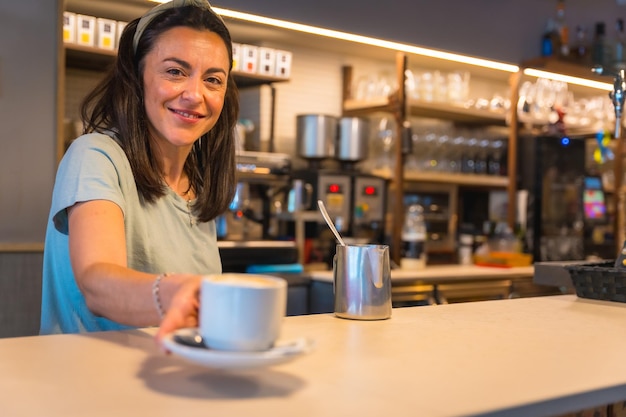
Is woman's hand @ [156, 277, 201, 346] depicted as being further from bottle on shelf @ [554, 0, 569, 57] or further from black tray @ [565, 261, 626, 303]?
bottle on shelf @ [554, 0, 569, 57]

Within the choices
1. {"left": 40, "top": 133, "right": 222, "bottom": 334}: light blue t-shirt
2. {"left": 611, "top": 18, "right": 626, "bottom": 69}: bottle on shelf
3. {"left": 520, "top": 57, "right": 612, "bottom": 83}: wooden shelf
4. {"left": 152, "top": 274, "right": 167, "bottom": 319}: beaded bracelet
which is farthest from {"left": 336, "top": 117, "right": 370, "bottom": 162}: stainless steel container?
{"left": 152, "top": 274, "right": 167, "bottom": 319}: beaded bracelet

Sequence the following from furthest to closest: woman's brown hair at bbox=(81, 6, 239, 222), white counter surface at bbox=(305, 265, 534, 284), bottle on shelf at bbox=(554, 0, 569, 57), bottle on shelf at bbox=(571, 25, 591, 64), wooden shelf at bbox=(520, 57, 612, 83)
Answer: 1. bottle on shelf at bbox=(571, 25, 591, 64)
2. bottle on shelf at bbox=(554, 0, 569, 57)
3. wooden shelf at bbox=(520, 57, 612, 83)
4. white counter surface at bbox=(305, 265, 534, 284)
5. woman's brown hair at bbox=(81, 6, 239, 222)

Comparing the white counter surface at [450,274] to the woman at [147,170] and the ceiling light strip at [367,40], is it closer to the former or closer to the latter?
the ceiling light strip at [367,40]

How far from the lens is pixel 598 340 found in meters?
1.53

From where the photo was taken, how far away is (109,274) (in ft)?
4.15

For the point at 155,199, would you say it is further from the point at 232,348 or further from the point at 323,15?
the point at 323,15

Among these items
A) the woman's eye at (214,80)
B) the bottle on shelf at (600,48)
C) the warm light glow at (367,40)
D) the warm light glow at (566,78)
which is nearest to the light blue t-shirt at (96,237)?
the woman's eye at (214,80)

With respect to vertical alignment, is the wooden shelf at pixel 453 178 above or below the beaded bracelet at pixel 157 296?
above

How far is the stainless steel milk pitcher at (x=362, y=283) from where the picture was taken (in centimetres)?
167

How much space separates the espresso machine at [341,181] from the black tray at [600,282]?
226cm

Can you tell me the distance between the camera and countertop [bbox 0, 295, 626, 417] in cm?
94

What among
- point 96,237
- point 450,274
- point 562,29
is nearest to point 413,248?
point 450,274

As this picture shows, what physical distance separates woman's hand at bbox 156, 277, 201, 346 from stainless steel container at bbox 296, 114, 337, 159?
3578 mm

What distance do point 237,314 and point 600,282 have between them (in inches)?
59.3
